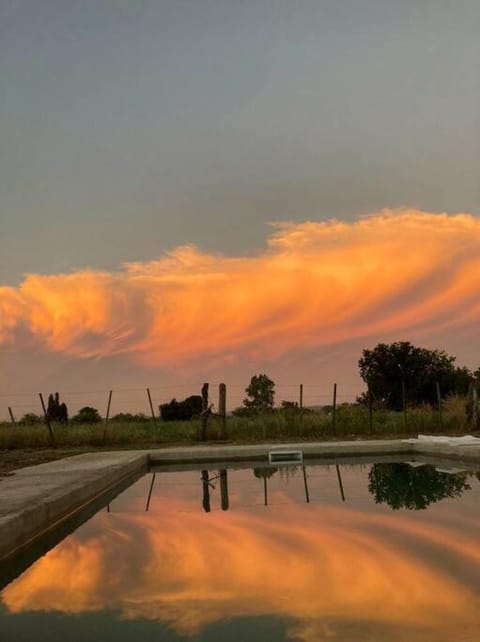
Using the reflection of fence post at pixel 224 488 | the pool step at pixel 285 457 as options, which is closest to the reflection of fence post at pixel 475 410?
the pool step at pixel 285 457

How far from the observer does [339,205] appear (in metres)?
13.2

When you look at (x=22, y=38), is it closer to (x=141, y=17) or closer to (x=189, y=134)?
(x=141, y=17)

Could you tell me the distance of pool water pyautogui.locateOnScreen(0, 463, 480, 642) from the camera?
3.22 metres

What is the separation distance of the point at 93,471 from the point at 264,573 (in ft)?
12.2

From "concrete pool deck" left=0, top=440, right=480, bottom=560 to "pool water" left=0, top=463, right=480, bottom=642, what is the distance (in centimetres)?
26

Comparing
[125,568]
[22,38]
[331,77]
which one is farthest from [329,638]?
[22,38]

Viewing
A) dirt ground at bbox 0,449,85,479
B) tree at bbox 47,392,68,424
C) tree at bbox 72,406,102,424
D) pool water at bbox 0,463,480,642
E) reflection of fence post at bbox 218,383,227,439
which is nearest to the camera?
pool water at bbox 0,463,480,642

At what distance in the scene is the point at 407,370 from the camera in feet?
100

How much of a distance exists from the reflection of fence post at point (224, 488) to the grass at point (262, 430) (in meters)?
3.83

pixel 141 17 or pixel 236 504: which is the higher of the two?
pixel 141 17

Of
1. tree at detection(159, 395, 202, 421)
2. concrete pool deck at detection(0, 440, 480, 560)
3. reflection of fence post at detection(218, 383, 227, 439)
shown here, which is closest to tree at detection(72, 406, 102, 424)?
tree at detection(159, 395, 202, 421)

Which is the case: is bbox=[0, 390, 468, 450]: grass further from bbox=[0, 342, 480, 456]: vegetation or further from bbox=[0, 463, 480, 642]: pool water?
bbox=[0, 463, 480, 642]: pool water

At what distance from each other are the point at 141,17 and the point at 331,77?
11.6ft

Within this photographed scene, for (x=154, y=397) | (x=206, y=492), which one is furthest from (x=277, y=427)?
(x=206, y=492)
